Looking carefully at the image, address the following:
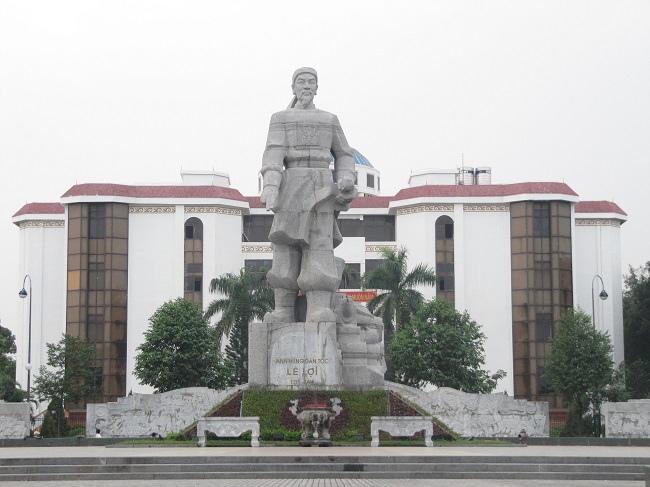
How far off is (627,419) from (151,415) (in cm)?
1728

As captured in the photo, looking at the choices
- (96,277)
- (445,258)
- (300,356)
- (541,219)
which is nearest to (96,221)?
(96,277)

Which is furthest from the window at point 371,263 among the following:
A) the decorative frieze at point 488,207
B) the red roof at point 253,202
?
the red roof at point 253,202

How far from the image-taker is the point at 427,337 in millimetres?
53844

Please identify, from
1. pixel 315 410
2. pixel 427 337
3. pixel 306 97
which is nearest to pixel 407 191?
pixel 427 337

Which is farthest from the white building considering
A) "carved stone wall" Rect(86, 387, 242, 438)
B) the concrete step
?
the concrete step

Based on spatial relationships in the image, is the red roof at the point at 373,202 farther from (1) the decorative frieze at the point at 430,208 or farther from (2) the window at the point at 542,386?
(2) the window at the point at 542,386

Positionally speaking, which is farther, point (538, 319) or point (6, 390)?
point (538, 319)

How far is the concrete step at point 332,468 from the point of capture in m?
20.6

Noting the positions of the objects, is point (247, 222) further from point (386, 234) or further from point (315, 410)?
point (315, 410)

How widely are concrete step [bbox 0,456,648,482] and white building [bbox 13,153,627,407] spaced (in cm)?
4619

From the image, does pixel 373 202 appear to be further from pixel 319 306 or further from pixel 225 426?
pixel 225 426

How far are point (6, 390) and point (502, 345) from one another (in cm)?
2784

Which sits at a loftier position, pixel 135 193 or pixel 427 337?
pixel 135 193

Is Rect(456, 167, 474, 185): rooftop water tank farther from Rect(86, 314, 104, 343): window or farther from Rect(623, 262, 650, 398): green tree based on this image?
Rect(86, 314, 104, 343): window
